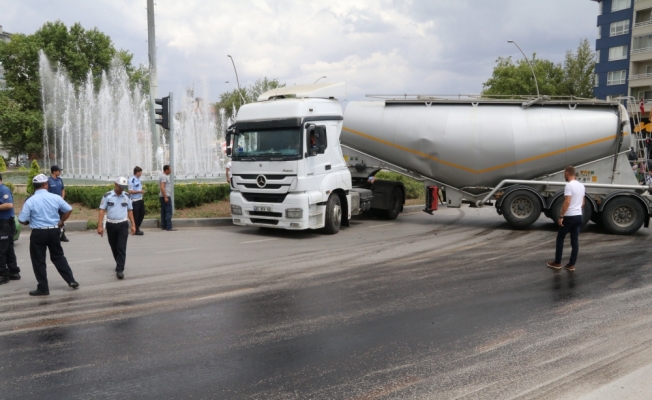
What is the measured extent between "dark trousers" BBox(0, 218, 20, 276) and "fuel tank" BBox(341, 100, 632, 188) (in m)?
10.4

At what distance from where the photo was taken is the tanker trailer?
1444cm

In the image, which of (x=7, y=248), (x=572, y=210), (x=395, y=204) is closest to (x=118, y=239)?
(x=7, y=248)

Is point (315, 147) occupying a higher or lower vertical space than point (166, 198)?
higher

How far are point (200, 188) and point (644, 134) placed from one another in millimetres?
13221

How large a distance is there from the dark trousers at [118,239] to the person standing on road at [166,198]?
5549 millimetres

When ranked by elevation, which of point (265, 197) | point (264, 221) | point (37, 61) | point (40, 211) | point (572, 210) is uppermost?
point (37, 61)

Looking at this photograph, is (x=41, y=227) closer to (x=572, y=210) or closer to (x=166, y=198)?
(x=166, y=198)

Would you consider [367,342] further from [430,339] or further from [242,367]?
[242,367]

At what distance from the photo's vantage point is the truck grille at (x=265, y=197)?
1332 centimetres

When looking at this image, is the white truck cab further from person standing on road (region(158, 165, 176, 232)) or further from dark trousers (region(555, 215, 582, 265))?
dark trousers (region(555, 215, 582, 265))

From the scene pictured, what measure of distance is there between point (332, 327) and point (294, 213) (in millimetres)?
6904

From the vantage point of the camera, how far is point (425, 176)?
53.7ft

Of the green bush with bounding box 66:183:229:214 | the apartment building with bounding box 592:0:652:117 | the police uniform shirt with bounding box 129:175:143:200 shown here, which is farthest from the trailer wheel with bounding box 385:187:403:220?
the apartment building with bounding box 592:0:652:117

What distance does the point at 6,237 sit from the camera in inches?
338
